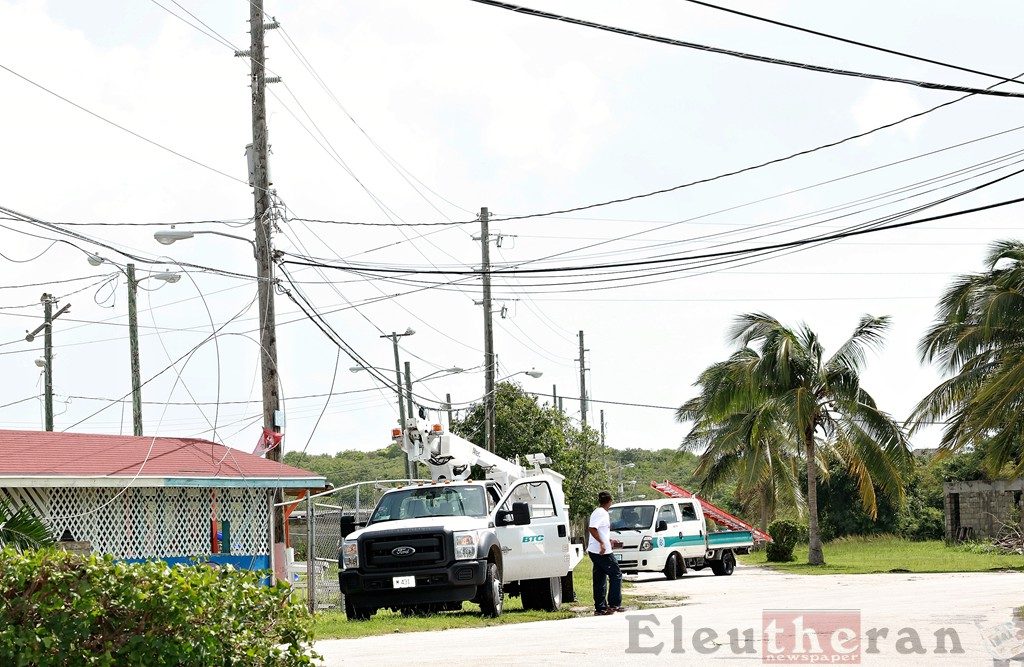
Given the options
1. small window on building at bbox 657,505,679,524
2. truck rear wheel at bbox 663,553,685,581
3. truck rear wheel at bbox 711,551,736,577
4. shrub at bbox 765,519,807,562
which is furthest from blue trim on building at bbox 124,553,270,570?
shrub at bbox 765,519,807,562

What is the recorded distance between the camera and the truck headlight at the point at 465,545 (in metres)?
18.2

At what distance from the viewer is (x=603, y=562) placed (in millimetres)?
19266

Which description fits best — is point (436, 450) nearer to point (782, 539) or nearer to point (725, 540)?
point (725, 540)

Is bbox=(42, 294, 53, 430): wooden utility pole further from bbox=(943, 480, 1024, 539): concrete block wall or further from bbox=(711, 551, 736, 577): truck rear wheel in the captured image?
bbox=(943, 480, 1024, 539): concrete block wall

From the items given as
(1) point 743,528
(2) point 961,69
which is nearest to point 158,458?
(2) point 961,69

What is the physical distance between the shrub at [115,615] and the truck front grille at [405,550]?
879 centimetres

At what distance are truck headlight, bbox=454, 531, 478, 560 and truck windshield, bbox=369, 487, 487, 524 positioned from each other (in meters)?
1.04

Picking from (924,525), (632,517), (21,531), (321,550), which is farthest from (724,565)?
(924,525)

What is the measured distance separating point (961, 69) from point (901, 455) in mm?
24821

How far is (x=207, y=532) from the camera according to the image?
2561 cm

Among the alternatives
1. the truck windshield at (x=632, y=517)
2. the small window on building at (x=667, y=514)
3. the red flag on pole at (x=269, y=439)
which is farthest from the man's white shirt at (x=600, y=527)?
the small window on building at (x=667, y=514)

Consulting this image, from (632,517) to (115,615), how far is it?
2562 cm

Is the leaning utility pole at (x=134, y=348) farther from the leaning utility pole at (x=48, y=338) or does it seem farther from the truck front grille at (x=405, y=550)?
the truck front grille at (x=405, y=550)

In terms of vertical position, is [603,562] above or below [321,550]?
above
